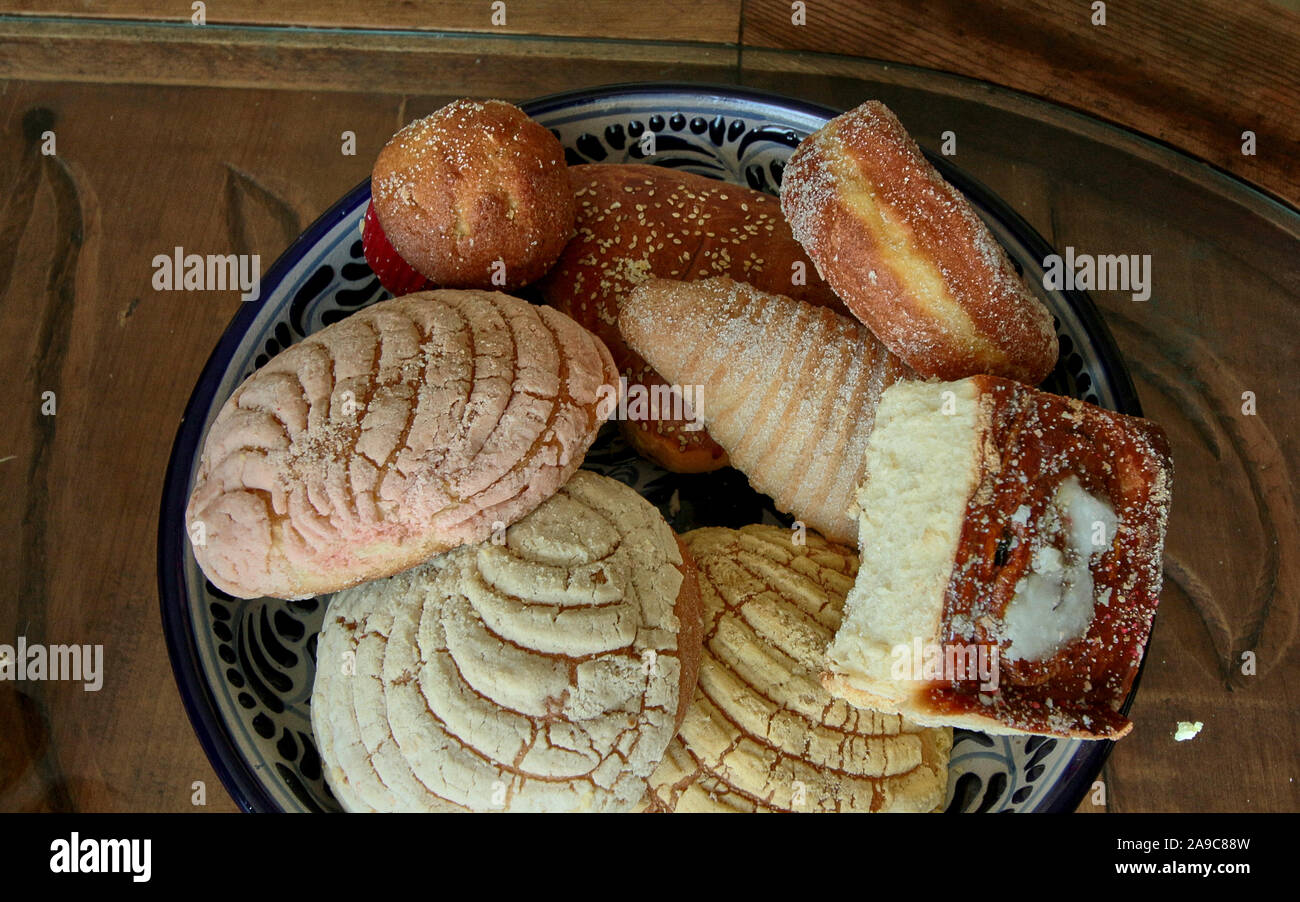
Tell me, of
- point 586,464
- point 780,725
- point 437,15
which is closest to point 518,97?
point 437,15

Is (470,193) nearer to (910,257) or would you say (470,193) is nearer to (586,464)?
(586,464)

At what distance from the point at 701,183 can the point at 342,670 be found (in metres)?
0.93

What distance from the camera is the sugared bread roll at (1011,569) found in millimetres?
1098

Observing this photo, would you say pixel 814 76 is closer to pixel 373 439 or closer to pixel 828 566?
pixel 828 566

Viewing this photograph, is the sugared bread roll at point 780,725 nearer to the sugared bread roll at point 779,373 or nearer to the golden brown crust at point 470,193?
the sugared bread roll at point 779,373

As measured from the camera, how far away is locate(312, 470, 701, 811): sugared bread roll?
1.11 meters

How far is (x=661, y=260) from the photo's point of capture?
4.86ft

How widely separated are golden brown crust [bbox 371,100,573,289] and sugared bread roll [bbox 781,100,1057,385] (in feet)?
1.22

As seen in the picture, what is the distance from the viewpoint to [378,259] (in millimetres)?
1445

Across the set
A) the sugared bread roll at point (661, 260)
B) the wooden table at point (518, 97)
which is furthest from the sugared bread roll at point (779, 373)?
the wooden table at point (518, 97)

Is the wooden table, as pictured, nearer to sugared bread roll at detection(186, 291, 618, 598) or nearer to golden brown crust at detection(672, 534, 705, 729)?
sugared bread roll at detection(186, 291, 618, 598)

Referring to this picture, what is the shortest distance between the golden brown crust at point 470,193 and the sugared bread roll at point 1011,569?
1.98 feet

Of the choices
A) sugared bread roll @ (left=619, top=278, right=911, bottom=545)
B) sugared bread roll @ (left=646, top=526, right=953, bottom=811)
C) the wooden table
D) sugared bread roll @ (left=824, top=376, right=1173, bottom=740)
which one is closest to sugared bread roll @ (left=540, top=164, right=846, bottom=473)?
sugared bread roll @ (left=619, top=278, right=911, bottom=545)

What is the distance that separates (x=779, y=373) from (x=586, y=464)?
0.36 metres
